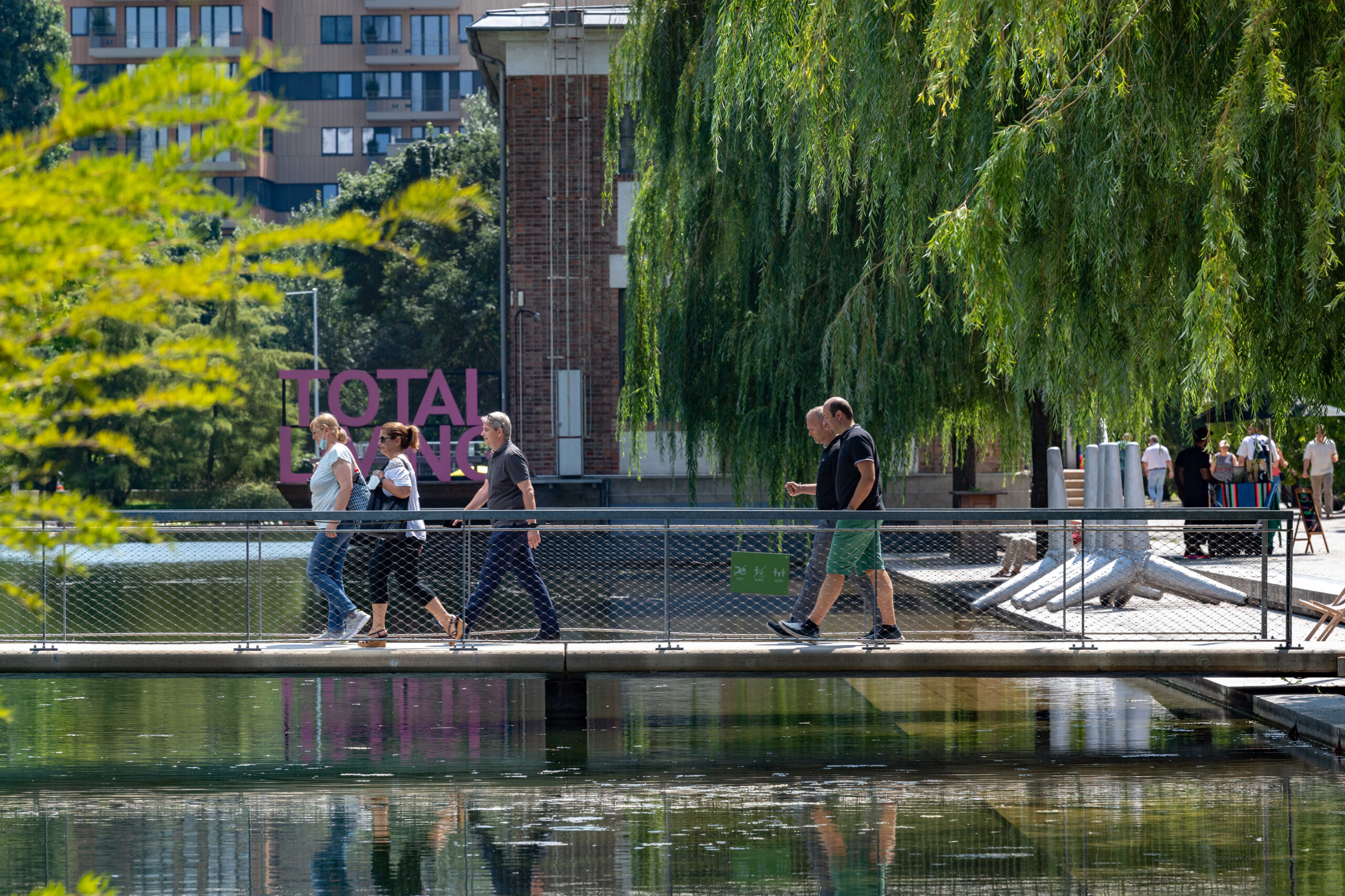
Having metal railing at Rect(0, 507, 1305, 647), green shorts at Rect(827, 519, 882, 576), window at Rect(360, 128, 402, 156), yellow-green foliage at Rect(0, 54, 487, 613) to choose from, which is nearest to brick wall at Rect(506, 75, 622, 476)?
metal railing at Rect(0, 507, 1305, 647)

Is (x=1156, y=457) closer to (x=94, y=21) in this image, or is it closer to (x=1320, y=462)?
(x=1320, y=462)

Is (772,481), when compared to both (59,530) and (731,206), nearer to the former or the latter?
(731,206)

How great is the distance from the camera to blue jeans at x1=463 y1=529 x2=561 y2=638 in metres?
10.5

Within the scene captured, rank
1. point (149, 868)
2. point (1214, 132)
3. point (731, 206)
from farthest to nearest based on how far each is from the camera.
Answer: point (731, 206) < point (1214, 132) < point (149, 868)

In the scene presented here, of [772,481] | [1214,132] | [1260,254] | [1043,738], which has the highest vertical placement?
[1214,132]

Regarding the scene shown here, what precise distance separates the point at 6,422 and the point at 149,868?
5.08 metres

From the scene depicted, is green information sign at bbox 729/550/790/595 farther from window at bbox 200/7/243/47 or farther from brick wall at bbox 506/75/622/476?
window at bbox 200/7/243/47

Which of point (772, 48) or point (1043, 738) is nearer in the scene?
point (1043, 738)

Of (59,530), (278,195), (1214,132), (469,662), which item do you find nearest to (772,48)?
(1214,132)

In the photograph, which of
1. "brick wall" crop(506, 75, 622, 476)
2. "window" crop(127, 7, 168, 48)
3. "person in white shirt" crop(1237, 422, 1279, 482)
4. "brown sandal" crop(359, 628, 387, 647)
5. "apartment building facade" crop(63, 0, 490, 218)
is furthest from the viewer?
"apartment building facade" crop(63, 0, 490, 218)

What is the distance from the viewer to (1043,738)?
34.6ft

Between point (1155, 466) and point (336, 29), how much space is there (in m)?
79.5

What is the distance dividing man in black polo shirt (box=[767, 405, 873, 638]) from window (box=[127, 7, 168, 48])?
8784cm

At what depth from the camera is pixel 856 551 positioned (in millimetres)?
10430
